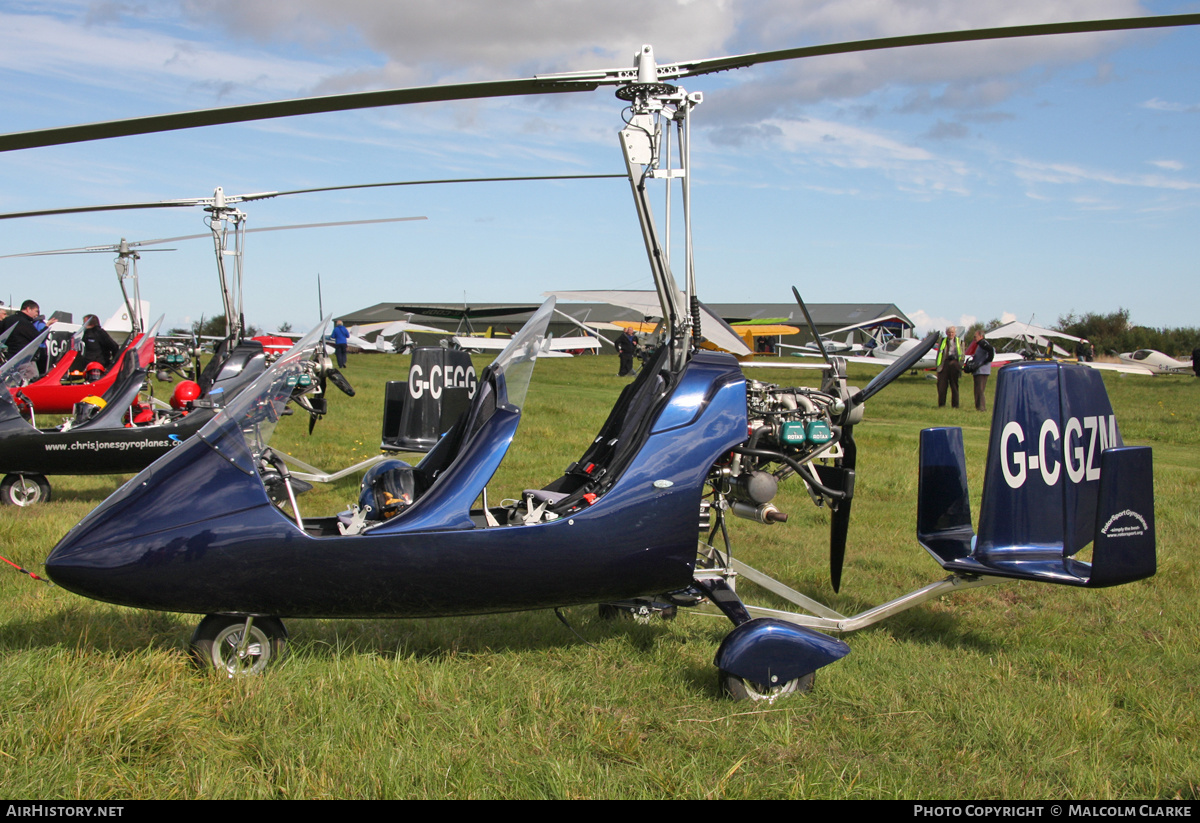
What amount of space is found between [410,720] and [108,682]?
1232 millimetres

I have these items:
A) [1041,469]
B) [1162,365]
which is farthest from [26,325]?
[1162,365]

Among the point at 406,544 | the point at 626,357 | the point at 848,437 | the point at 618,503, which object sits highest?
the point at 848,437

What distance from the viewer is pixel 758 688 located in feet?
12.7

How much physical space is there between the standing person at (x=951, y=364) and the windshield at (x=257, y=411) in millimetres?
15292

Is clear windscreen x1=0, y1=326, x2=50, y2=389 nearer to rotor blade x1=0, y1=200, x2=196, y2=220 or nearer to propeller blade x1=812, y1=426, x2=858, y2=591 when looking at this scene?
rotor blade x1=0, y1=200, x2=196, y2=220

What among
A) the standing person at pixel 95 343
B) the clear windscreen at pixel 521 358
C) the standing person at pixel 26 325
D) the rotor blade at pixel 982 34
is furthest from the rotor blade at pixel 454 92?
the standing person at pixel 26 325

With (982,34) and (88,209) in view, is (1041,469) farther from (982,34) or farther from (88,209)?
(88,209)

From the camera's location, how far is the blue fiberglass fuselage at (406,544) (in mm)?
3486

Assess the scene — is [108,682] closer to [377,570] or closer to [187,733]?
[187,733]

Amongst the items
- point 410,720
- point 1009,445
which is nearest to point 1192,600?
point 1009,445

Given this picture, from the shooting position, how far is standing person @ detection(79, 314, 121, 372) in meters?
13.6

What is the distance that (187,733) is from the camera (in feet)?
10.3

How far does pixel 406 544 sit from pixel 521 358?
116 centimetres

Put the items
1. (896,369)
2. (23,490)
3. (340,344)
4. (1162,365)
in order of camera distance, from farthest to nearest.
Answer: (1162,365) < (340,344) < (23,490) < (896,369)
